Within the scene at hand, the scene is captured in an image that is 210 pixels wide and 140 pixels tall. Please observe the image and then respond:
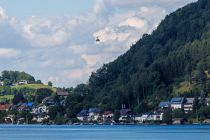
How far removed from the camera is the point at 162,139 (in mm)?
133750

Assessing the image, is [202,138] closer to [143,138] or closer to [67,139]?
[143,138]

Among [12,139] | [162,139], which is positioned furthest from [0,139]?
[162,139]

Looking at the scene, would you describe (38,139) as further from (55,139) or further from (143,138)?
(143,138)

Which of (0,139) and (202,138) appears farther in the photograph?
(0,139)

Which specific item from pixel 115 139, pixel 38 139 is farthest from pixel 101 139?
pixel 38 139

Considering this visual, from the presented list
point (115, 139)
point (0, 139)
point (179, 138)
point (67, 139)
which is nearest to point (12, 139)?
point (0, 139)

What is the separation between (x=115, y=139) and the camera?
136 meters

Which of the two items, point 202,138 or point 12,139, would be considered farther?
point 12,139

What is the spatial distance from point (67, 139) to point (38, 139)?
5.81 meters

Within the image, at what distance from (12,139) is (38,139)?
545cm

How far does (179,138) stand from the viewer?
13762 cm

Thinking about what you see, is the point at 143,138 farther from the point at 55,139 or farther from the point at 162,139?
the point at 55,139

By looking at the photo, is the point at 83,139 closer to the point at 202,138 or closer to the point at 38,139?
the point at 38,139

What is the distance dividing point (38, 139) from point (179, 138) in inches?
1012
